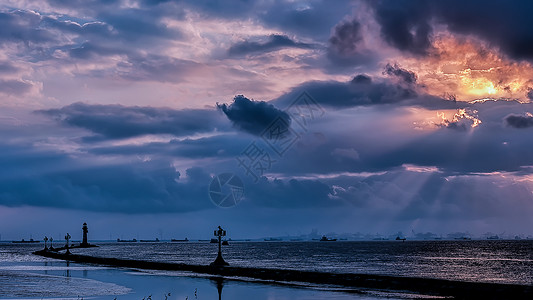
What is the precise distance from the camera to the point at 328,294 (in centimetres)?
4175

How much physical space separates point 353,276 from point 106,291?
20.3 meters

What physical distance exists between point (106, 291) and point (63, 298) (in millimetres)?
5964

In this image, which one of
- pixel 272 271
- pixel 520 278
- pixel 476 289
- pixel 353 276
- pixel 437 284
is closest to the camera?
pixel 476 289

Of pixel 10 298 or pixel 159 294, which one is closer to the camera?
pixel 10 298

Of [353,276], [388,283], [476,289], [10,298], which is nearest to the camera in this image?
[10,298]

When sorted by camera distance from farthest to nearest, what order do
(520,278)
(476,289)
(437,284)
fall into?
1. (520,278)
2. (437,284)
3. (476,289)

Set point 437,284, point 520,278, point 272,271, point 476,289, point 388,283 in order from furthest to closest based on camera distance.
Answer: point 520,278, point 272,271, point 388,283, point 437,284, point 476,289

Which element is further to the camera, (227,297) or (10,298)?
(227,297)

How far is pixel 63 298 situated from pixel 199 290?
34.1 ft

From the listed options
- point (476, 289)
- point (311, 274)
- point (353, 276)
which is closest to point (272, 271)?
point (311, 274)

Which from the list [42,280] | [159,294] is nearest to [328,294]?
[159,294]

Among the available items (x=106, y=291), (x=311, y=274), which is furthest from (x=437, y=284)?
(x=106, y=291)

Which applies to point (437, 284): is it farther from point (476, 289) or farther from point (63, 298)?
point (63, 298)

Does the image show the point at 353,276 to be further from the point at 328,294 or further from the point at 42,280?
the point at 42,280
